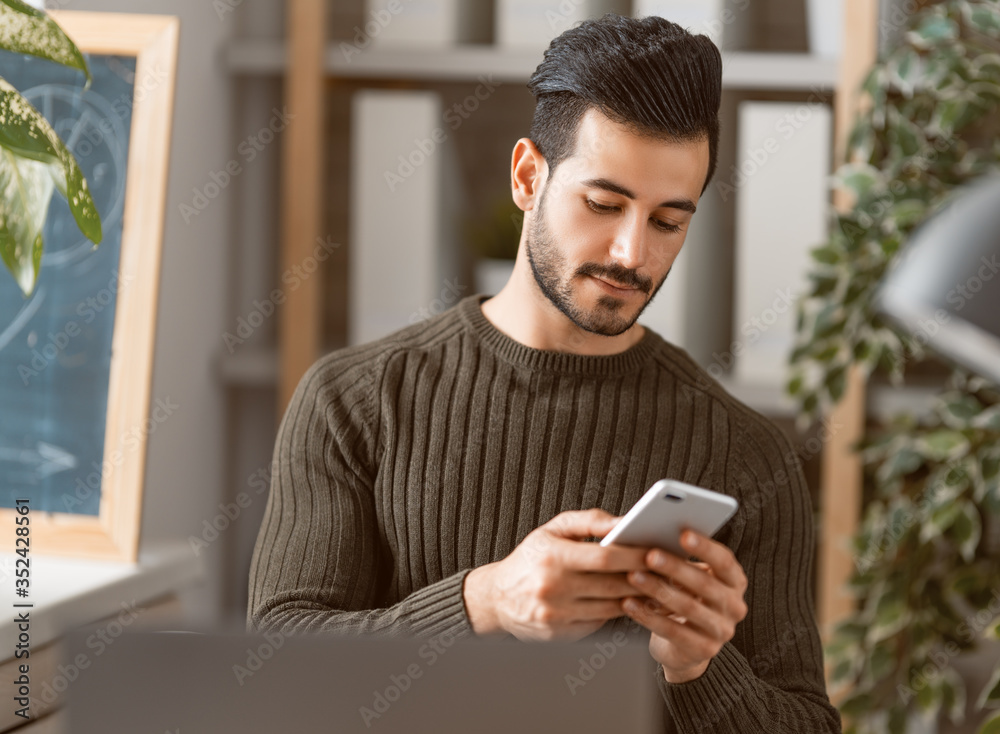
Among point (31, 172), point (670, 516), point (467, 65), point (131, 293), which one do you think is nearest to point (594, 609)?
point (670, 516)

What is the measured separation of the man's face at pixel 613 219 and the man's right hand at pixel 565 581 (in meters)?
0.26

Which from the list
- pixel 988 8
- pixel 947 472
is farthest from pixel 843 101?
pixel 947 472

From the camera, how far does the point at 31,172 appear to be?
961 millimetres

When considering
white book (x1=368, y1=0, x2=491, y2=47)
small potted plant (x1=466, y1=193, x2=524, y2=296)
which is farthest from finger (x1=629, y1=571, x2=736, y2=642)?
white book (x1=368, y1=0, x2=491, y2=47)

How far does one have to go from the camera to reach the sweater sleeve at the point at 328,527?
0.97 m

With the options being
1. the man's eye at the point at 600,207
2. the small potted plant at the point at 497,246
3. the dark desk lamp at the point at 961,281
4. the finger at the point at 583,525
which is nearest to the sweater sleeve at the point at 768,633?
the finger at the point at 583,525

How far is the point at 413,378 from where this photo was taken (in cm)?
111

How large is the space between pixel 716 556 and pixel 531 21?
123 cm

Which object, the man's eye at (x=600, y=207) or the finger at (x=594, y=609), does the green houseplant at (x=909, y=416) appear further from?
the finger at (x=594, y=609)

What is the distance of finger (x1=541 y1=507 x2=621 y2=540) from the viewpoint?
830 millimetres

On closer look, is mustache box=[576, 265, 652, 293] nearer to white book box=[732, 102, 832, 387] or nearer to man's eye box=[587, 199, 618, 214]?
man's eye box=[587, 199, 618, 214]

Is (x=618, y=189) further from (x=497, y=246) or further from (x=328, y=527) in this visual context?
(x=497, y=246)

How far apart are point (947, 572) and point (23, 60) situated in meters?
1.61

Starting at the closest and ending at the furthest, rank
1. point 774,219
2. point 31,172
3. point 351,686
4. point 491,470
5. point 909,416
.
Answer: point 351,686 → point 31,172 → point 491,470 → point 909,416 → point 774,219
